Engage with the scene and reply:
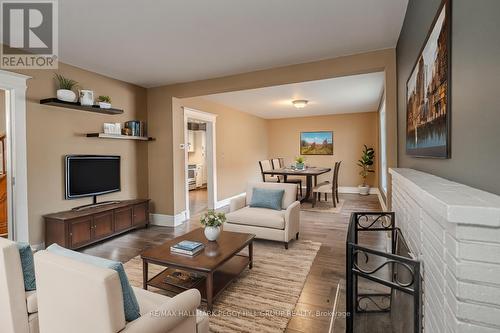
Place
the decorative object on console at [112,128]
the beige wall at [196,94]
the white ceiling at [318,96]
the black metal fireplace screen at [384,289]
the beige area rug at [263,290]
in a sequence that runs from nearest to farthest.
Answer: the black metal fireplace screen at [384,289] < the beige area rug at [263,290] < the beige wall at [196,94] < the decorative object on console at [112,128] < the white ceiling at [318,96]

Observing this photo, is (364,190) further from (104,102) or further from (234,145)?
(104,102)

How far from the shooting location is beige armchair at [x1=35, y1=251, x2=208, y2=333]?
1.07 m

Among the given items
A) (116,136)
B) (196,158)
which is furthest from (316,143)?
(116,136)

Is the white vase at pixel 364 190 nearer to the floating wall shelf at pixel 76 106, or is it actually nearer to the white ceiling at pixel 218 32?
the white ceiling at pixel 218 32

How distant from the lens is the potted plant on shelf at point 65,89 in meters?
3.36

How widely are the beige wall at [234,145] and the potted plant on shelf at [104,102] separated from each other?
4.53 feet

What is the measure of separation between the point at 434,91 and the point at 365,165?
22.9 feet

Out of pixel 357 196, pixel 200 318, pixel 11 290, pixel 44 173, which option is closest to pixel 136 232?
pixel 44 173

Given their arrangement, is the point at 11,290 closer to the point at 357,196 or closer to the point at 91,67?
the point at 91,67

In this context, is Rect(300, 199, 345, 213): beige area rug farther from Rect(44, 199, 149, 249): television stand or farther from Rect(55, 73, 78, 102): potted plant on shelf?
Rect(55, 73, 78, 102): potted plant on shelf

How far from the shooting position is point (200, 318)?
1461 mm

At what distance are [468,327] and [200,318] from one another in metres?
1.23

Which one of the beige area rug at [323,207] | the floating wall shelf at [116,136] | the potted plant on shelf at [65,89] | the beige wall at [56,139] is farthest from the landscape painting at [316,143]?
the potted plant on shelf at [65,89]

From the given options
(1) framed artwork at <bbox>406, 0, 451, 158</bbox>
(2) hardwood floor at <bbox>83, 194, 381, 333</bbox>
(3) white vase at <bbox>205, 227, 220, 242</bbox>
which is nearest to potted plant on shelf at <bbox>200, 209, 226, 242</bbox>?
(3) white vase at <bbox>205, 227, 220, 242</bbox>
